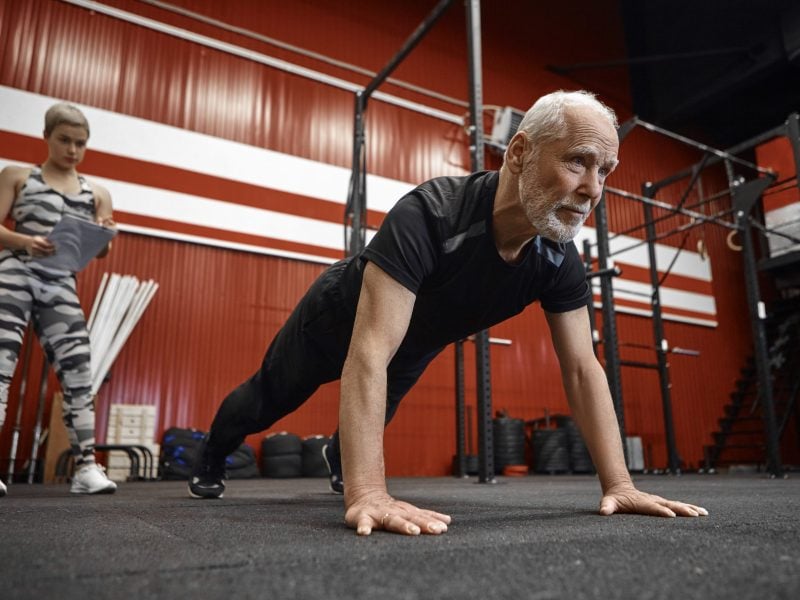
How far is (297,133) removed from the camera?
6047mm

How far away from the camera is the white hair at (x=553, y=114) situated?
1.22 m

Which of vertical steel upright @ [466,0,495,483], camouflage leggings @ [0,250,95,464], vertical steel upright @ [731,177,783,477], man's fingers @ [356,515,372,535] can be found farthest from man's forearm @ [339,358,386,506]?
vertical steel upright @ [731,177,783,477]

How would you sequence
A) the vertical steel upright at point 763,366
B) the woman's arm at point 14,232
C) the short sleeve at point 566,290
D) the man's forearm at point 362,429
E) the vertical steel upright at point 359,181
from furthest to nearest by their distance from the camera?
the vertical steel upright at point 763,366 < the vertical steel upright at point 359,181 < the woman's arm at point 14,232 < the short sleeve at point 566,290 < the man's forearm at point 362,429

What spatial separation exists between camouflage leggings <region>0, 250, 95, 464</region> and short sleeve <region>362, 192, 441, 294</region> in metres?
1.44

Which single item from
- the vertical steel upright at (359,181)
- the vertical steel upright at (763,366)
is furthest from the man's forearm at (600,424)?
the vertical steel upright at (763,366)

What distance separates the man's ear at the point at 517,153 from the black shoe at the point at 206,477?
1.30 metres

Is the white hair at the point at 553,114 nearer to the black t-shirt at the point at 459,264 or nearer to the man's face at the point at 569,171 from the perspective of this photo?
the man's face at the point at 569,171

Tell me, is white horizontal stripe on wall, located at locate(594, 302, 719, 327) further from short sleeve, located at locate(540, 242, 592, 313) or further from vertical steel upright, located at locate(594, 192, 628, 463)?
short sleeve, located at locate(540, 242, 592, 313)

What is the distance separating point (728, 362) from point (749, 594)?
9.33 meters

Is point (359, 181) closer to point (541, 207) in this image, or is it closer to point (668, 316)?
point (541, 207)

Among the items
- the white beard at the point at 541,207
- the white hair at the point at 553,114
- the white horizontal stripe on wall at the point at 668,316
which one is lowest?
the white beard at the point at 541,207

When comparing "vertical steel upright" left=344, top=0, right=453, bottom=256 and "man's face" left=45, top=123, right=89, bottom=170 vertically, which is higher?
"vertical steel upright" left=344, top=0, right=453, bottom=256

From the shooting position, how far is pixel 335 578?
628mm

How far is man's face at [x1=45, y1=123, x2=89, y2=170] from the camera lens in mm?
2156
